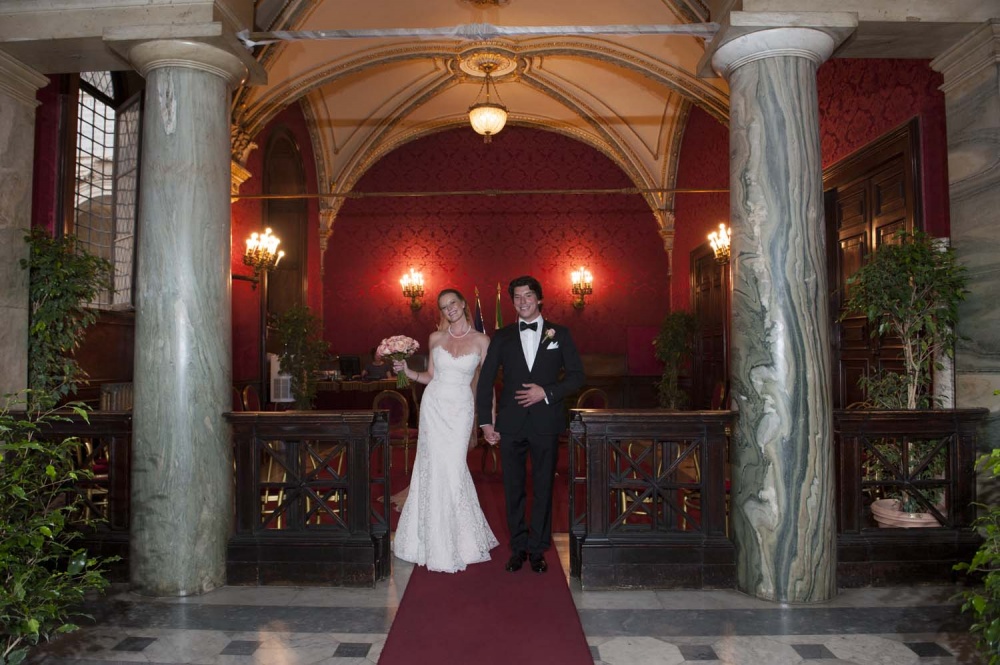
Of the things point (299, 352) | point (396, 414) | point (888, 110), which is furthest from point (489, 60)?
point (888, 110)

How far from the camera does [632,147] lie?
11.6 meters

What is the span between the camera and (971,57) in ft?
14.4

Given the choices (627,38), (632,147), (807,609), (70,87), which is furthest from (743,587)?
(632,147)

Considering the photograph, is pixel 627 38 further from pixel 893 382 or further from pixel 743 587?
pixel 743 587

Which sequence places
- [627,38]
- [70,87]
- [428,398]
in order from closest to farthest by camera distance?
[428,398]
[70,87]
[627,38]

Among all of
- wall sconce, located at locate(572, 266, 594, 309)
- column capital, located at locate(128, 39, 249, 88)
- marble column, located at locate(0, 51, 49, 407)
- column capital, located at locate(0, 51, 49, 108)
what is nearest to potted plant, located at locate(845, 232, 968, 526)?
column capital, located at locate(128, 39, 249, 88)

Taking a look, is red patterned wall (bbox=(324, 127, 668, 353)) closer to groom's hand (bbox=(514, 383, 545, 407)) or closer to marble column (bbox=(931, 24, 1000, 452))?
marble column (bbox=(931, 24, 1000, 452))

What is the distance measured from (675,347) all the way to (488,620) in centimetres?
712

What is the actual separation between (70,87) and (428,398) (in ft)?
13.4

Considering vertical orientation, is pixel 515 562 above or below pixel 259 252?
below

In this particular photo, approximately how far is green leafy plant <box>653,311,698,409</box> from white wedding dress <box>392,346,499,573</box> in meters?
6.02

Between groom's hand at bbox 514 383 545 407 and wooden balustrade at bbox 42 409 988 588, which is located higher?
groom's hand at bbox 514 383 545 407

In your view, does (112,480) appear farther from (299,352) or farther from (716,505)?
(299,352)

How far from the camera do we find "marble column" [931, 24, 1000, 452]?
433 centimetres
